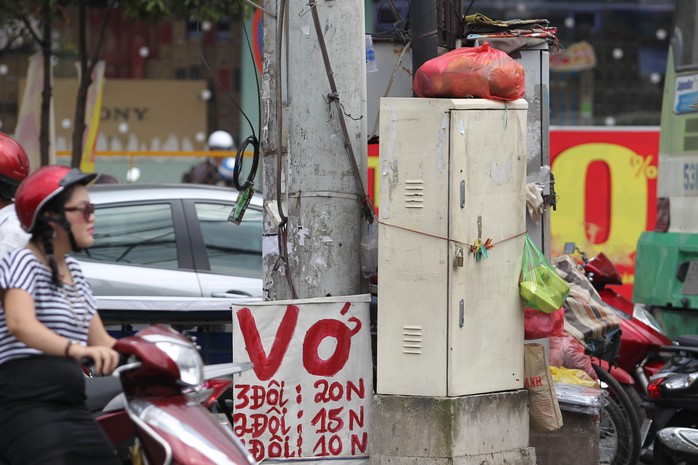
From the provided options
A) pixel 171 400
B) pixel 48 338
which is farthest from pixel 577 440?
pixel 48 338

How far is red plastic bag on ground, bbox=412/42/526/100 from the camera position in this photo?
6.10 metres

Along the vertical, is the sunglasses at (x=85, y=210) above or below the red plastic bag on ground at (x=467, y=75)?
below

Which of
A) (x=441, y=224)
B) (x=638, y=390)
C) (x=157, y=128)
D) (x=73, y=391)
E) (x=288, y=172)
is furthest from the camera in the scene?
(x=157, y=128)

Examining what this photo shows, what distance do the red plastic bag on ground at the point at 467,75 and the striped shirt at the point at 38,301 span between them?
2.50 metres

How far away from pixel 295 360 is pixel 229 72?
11.5m

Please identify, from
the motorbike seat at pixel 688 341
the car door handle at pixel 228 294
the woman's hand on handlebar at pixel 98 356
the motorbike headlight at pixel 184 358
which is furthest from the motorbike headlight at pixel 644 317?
the woman's hand on handlebar at pixel 98 356

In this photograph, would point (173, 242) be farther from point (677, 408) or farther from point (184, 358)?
point (184, 358)

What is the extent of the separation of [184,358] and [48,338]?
1.46ft

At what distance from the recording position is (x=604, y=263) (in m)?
8.16

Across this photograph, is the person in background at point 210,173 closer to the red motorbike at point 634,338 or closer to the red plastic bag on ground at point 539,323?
the red motorbike at point 634,338

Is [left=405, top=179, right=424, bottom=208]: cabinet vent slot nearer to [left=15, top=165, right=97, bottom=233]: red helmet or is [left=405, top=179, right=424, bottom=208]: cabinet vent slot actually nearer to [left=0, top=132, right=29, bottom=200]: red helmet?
[left=0, top=132, right=29, bottom=200]: red helmet

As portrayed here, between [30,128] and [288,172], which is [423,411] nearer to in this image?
[288,172]

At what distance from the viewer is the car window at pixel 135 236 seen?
8617mm

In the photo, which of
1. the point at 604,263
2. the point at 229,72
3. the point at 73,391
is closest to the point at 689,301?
the point at 604,263
